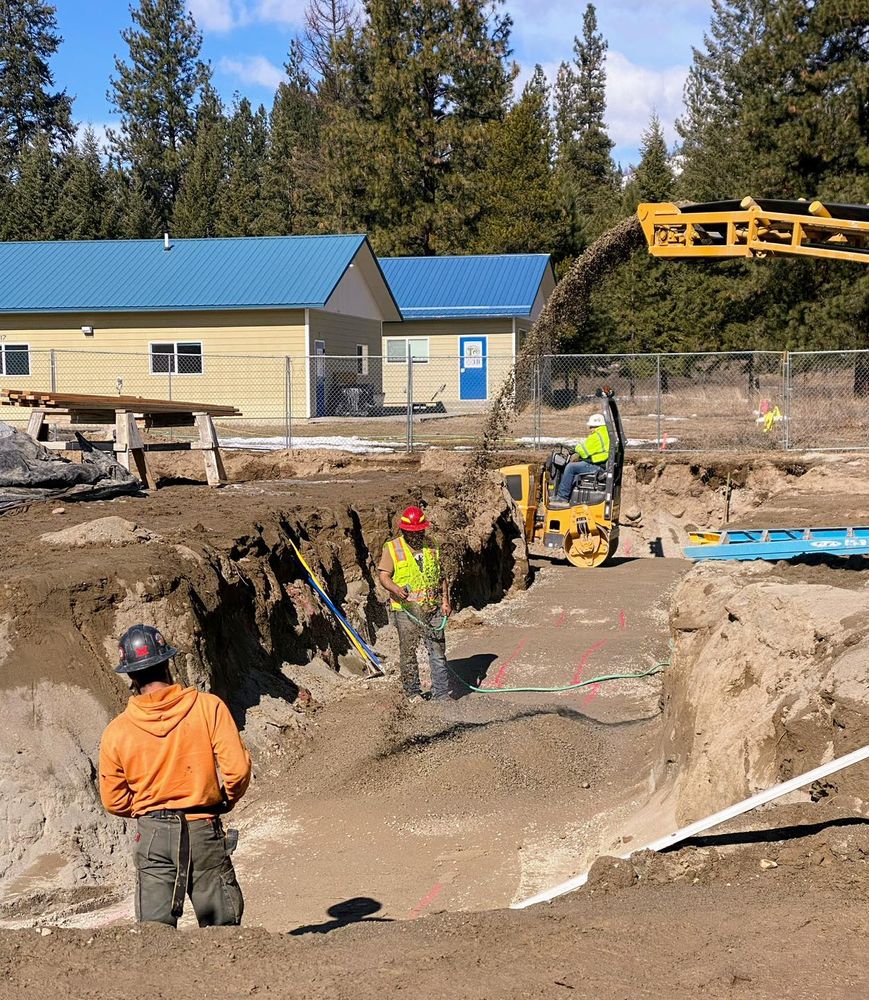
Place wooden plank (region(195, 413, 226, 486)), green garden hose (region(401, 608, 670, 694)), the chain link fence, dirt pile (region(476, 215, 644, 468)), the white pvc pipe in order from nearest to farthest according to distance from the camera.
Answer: the white pvc pipe < green garden hose (region(401, 608, 670, 694)) < dirt pile (region(476, 215, 644, 468)) < wooden plank (region(195, 413, 226, 486)) < the chain link fence

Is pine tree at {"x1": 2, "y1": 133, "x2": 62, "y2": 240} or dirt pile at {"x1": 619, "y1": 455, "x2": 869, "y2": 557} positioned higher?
pine tree at {"x1": 2, "y1": 133, "x2": 62, "y2": 240}

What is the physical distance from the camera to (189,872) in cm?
524

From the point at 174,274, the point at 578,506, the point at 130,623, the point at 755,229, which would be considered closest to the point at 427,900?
the point at 130,623

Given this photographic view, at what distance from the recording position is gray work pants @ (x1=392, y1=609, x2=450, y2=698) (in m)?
10.5

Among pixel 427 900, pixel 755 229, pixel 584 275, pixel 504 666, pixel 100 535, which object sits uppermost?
pixel 755 229

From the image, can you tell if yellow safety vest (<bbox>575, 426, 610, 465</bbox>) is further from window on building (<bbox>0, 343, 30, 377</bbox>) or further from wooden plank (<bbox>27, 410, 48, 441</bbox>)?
window on building (<bbox>0, 343, 30, 377</bbox>)

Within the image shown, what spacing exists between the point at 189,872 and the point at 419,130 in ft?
141

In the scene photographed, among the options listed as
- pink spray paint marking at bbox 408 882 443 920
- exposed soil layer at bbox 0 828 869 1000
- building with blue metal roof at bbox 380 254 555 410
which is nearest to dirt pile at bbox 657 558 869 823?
exposed soil layer at bbox 0 828 869 1000

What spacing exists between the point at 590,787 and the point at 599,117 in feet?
209

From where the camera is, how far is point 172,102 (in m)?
65.1

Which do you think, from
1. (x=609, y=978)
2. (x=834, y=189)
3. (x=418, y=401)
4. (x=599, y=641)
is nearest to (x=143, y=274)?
(x=418, y=401)

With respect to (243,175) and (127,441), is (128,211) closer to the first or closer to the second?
(243,175)

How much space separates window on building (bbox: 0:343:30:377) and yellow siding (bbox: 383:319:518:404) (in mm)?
10119

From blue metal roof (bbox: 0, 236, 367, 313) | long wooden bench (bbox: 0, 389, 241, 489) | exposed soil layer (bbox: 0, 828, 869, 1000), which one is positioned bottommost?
exposed soil layer (bbox: 0, 828, 869, 1000)
